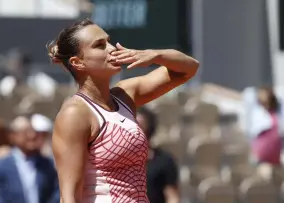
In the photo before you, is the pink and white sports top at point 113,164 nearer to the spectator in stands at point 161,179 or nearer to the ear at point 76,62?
the ear at point 76,62

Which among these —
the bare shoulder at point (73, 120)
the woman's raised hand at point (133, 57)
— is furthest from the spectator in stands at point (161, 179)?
the bare shoulder at point (73, 120)

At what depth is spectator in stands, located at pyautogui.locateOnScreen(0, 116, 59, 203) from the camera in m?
7.05

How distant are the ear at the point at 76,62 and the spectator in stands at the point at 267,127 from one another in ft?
24.9

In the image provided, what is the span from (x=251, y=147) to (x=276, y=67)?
2.98 m

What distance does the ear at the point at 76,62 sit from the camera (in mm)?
4043

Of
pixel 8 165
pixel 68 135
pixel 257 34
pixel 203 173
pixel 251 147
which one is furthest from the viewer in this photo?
pixel 257 34

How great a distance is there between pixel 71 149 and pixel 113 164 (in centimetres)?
18

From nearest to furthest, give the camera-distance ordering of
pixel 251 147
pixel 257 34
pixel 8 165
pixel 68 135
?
pixel 68 135 → pixel 8 165 → pixel 251 147 → pixel 257 34

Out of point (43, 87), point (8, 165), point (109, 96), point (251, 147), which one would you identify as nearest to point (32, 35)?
point (43, 87)

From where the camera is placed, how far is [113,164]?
3.96 metres

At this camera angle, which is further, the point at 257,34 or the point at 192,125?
the point at 257,34

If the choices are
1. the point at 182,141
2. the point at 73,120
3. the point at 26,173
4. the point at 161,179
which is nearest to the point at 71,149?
the point at 73,120

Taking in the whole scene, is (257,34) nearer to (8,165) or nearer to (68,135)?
(8,165)

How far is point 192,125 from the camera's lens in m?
12.5
